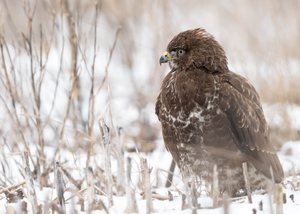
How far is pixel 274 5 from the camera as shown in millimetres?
8906

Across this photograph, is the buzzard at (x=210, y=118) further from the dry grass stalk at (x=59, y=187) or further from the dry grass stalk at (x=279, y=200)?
the dry grass stalk at (x=279, y=200)

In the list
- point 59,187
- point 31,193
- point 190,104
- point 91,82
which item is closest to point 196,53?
point 190,104

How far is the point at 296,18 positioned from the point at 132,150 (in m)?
3.60

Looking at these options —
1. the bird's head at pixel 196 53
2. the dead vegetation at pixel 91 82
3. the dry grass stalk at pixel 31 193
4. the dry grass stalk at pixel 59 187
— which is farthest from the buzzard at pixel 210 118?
the dry grass stalk at pixel 31 193

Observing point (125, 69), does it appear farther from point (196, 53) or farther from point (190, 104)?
point (190, 104)

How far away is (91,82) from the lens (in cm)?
636

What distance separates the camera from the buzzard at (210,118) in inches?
205

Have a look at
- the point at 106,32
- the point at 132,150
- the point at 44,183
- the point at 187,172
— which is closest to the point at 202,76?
the point at 187,172

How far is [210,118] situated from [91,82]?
1501 millimetres

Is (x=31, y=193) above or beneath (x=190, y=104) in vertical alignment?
beneath

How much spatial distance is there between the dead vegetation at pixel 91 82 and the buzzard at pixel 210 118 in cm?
41

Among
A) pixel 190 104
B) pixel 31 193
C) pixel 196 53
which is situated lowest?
pixel 31 193

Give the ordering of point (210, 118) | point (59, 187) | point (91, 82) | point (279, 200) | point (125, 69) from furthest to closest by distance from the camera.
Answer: point (125, 69)
point (91, 82)
point (210, 118)
point (59, 187)
point (279, 200)

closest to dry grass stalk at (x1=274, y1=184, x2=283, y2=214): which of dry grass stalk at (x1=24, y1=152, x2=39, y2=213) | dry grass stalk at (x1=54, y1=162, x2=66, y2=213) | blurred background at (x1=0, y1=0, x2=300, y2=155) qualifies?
dry grass stalk at (x1=54, y1=162, x2=66, y2=213)
